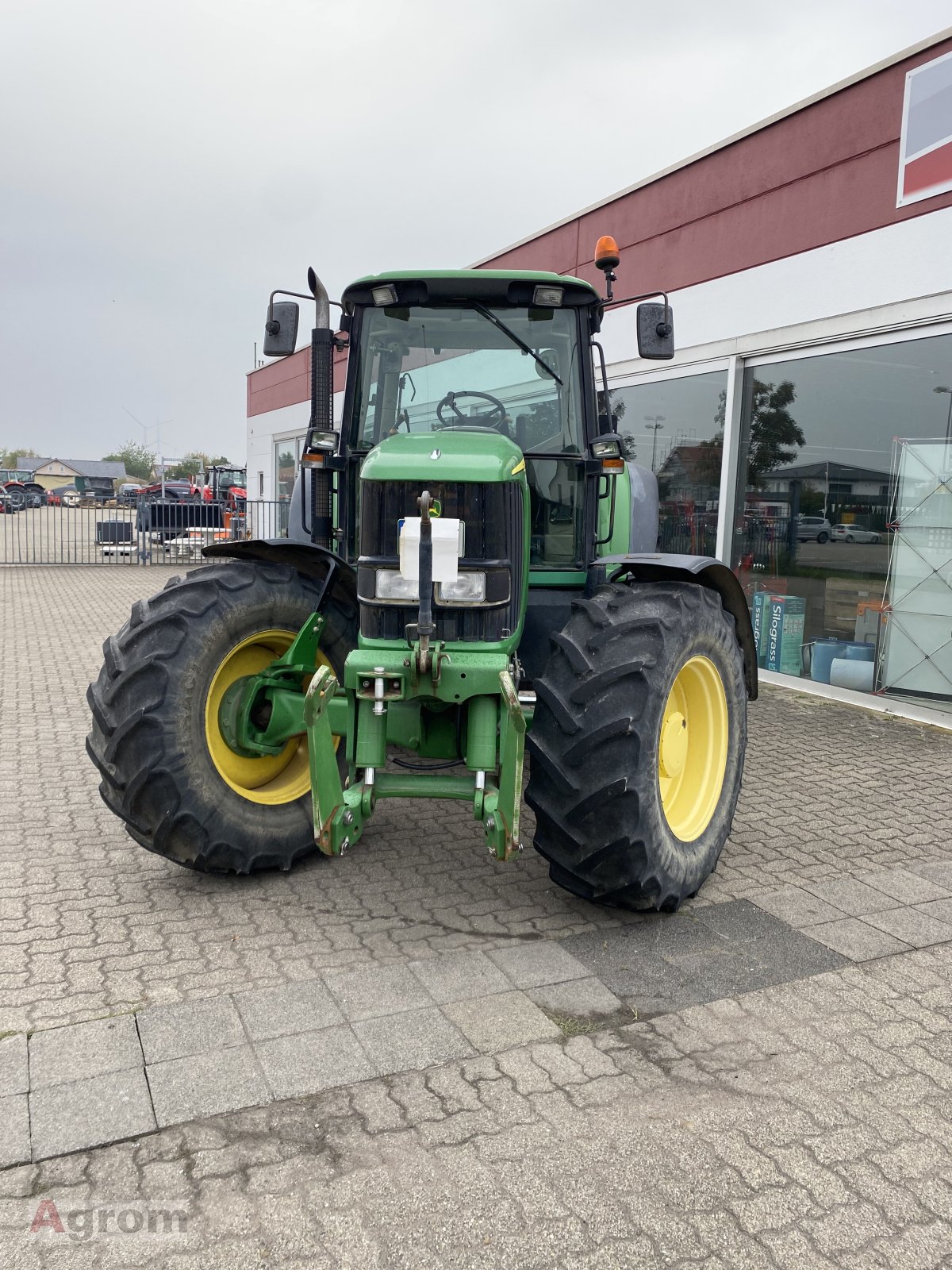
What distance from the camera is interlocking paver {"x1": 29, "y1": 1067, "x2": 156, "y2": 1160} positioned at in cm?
244

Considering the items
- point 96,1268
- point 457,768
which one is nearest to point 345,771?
point 457,768

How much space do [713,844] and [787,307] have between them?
580 centimetres

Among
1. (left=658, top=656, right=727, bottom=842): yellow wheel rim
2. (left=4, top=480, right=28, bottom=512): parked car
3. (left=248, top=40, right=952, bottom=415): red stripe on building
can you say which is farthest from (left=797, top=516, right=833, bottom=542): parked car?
(left=4, top=480, right=28, bottom=512): parked car

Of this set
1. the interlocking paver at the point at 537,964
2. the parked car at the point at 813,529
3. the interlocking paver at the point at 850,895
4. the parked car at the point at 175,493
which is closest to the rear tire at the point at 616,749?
the interlocking paver at the point at 537,964

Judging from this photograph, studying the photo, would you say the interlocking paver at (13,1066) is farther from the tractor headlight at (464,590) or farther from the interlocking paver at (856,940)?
the interlocking paver at (856,940)

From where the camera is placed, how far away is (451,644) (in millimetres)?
3559

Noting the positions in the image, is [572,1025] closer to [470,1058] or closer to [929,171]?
[470,1058]

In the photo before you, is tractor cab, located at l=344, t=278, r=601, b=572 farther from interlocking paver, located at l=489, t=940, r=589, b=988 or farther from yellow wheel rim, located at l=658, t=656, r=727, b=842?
interlocking paver, located at l=489, t=940, r=589, b=988

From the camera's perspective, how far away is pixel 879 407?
764 centimetres

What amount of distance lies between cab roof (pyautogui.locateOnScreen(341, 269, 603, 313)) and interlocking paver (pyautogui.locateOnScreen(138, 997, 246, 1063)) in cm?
298

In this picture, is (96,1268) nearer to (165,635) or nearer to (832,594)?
(165,635)

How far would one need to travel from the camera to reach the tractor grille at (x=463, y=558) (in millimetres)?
3568

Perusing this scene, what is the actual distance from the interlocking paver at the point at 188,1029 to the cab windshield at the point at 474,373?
2.52 meters

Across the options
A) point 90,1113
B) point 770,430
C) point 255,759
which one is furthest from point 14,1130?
point 770,430
